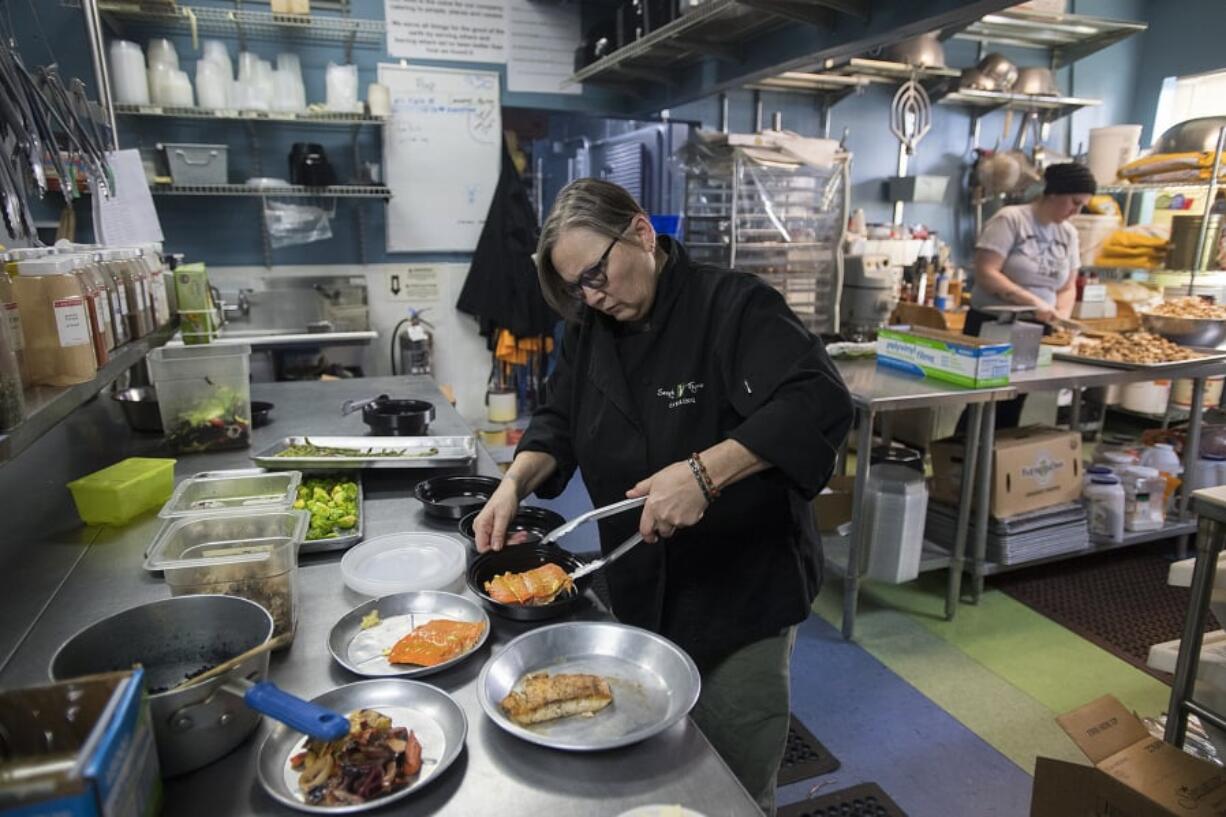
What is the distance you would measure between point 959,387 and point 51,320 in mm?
2928

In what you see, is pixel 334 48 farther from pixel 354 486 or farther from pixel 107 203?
pixel 354 486

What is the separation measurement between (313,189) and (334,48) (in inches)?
38.2

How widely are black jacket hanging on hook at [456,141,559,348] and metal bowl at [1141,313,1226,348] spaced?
3451 mm

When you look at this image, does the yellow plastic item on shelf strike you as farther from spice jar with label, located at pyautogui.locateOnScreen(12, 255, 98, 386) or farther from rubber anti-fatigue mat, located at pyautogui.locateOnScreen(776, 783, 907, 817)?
rubber anti-fatigue mat, located at pyautogui.locateOnScreen(776, 783, 907, 817)

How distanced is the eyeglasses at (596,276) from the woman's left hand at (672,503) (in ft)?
1.37

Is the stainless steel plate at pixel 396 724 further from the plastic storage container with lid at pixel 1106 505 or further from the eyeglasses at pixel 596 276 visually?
the plastic storage container with lid at pixel 1106 505

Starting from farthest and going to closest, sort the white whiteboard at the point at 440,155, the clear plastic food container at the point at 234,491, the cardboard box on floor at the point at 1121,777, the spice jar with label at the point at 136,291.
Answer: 1. the white whiteboard at the point at 440,155
2. the spice jar with label at the point at 136,291
3. the clear plastic food container at the point at 234,491
4. the cardboard box on floor at the point at 1121,777

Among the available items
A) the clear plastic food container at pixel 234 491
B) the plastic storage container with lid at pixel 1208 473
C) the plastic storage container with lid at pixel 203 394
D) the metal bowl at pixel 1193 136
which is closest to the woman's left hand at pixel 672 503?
the clear plastic food container at pixel 234 491

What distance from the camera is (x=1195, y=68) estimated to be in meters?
6.00

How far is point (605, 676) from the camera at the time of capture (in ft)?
3.92

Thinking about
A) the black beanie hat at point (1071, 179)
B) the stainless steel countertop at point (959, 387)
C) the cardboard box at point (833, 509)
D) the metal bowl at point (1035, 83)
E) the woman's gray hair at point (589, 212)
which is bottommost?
the cardboard box at point (833, 509)

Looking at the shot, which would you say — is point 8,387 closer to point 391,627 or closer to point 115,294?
point 391,627

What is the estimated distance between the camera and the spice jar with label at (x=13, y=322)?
1207 mm

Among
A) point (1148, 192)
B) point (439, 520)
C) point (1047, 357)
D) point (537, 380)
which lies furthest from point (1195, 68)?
point (439, 520)
